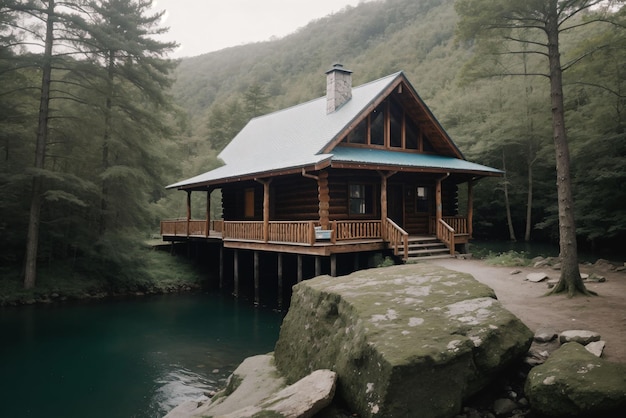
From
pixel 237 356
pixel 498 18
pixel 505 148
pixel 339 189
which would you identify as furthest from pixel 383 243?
pixel 505 148

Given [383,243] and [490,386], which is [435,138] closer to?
[383,243]

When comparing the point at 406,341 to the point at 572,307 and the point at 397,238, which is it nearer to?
the point at 572,307

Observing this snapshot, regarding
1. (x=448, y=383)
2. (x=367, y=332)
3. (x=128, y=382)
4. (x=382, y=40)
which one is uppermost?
(x=382, y=40)

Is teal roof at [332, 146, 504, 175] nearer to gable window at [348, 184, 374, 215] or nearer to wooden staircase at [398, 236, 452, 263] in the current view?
gable window at [348, 184, 374, 215]

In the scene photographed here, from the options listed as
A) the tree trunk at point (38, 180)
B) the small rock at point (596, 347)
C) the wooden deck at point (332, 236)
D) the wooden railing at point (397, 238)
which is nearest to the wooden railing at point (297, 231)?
the wooden deck at point (332, 236)

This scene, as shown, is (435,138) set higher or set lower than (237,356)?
higher

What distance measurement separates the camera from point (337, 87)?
21.0 metres

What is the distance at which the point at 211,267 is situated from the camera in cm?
2522

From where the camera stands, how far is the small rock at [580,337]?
6328 millimetres

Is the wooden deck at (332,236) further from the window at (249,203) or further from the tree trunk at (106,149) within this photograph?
the tree trunk at (106,149)

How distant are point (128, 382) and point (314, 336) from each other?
5798 mm

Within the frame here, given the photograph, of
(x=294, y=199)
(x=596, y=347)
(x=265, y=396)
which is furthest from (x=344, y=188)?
(x=596, y=347)

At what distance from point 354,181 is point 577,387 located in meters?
13.9

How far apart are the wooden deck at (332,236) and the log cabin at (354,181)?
0.04 m
